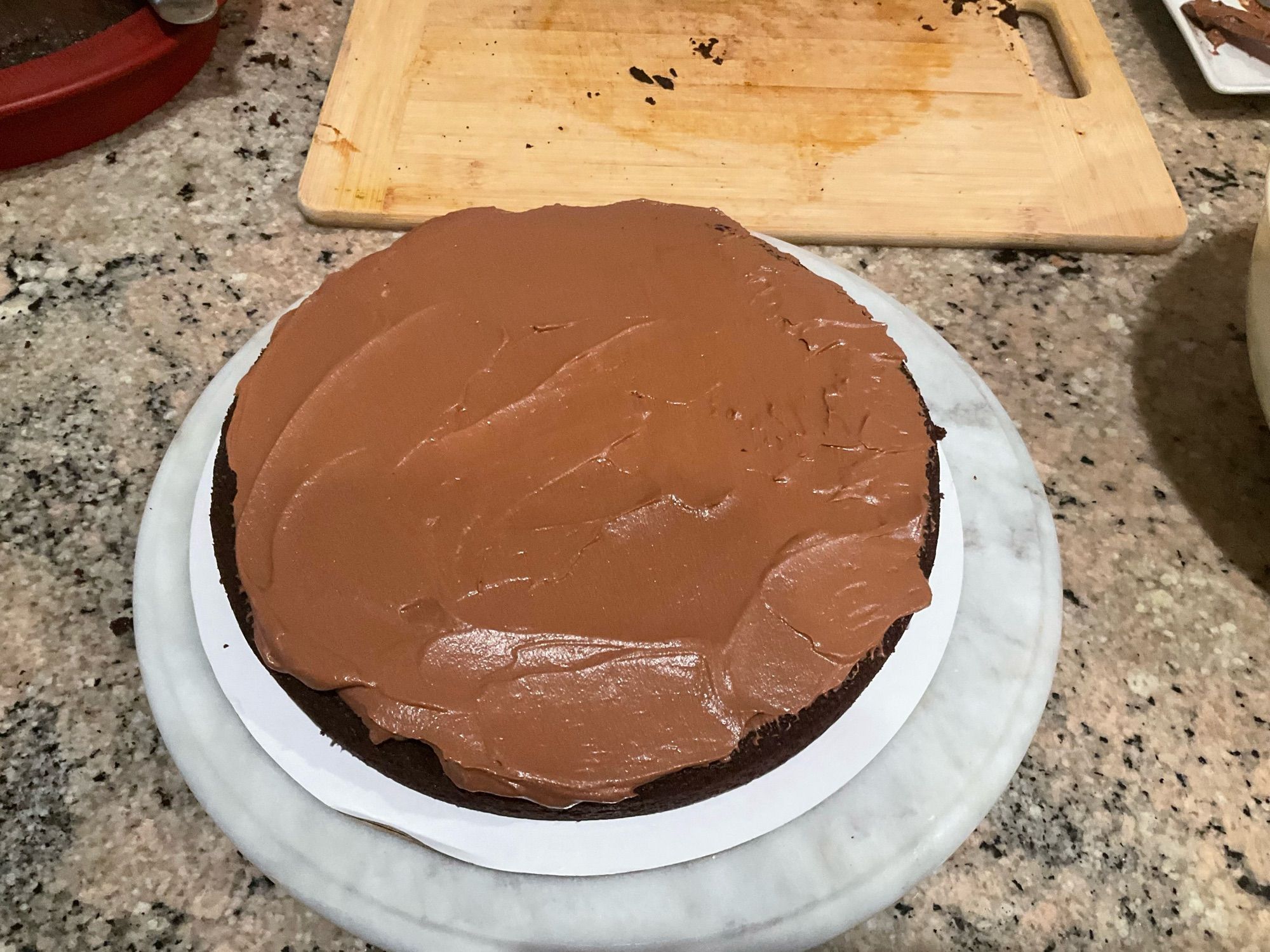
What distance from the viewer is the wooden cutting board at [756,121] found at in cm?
164

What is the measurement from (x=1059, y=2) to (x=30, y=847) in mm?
2447

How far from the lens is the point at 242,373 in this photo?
1.38 m

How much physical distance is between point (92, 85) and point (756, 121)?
126 cm

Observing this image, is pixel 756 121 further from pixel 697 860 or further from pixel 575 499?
pixel 697 860

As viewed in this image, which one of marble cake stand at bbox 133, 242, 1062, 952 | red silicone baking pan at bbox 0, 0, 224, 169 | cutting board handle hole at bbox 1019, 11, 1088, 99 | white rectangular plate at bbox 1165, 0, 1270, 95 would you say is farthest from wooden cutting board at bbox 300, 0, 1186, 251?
marble cake stand at bbox 133, 242, 1062, 952

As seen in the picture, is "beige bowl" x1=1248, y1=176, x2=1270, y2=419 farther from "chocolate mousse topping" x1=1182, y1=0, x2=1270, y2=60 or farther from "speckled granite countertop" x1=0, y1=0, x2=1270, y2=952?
"chocolate mousse topping" x1=1182, y1=0, x2=1270, y2=60

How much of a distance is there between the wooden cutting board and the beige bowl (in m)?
0.34

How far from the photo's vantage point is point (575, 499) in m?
0.99

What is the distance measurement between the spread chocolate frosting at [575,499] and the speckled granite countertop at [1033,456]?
402 millimetres

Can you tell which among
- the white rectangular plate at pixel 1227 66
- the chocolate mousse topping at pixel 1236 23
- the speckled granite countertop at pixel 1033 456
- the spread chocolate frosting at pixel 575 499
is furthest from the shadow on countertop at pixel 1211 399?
the spread chocolate frosting at pixel 575 499

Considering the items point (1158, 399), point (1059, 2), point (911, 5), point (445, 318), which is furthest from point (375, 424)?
point (1059, 2)

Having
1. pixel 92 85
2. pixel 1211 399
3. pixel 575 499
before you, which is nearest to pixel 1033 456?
pixel 1211 399

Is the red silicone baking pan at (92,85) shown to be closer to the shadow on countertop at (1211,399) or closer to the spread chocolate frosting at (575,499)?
the spread chocolate frosting at (575,499)

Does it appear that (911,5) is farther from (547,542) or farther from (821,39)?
(547,542)
